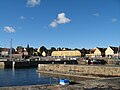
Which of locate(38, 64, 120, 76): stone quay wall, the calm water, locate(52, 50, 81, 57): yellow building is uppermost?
locate(52, 50, 81, 57): yellow building

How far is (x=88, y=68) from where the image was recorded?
53.8 metres

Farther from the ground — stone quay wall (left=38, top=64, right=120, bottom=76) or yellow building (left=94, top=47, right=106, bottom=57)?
yellow building (left=94, top=47, right=106, bottom=57)

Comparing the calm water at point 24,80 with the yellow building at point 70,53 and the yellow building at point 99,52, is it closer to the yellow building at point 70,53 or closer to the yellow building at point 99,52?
the yellow building at point 99,52

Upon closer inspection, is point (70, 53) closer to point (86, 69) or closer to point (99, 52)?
point (99, 52)

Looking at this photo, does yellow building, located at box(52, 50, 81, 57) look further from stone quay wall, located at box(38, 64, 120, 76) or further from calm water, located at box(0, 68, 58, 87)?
calm water, located at box(0, 68, 58, 87)

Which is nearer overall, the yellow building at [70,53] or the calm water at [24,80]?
the calm water at [24,80]


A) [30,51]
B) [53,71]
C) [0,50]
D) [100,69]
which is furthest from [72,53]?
[100,69]

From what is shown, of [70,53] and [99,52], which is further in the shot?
[70,53]

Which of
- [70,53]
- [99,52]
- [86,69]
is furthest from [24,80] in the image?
[70,53]

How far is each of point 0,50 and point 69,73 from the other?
14652 cm

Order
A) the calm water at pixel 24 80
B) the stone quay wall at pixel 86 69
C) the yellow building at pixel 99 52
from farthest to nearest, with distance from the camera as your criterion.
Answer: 1. the yellow building at pixel 99 52
2. the stone quay wall at pixel 86 69
3. the calm water at pixel 24 80

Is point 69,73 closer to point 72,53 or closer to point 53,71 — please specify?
point 53,71

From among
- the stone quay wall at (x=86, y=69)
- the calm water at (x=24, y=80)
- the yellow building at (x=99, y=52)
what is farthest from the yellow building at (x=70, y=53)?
the calm water at (x=24, y=80)

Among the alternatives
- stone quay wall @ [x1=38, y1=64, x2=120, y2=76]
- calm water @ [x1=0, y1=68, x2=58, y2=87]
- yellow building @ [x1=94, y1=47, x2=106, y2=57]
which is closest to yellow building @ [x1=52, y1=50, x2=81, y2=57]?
yellow building @ [x1=94, y1=47, x2=106, y2=57]
